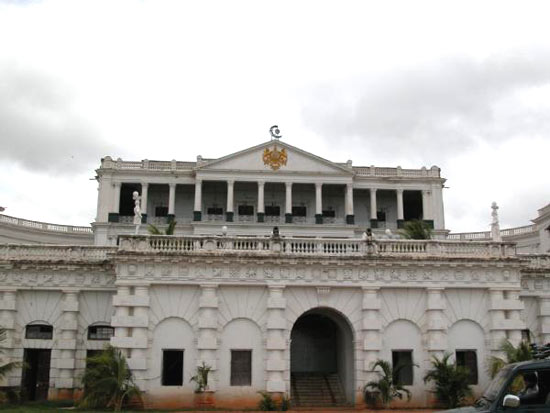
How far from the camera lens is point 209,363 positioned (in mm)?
26750

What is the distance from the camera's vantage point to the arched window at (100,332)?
98.6 ft

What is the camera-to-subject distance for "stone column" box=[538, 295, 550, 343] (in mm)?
30641

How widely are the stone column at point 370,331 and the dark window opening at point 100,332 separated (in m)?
12.5

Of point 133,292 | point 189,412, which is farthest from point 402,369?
point 133,292

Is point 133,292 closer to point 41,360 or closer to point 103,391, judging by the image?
point 103,391

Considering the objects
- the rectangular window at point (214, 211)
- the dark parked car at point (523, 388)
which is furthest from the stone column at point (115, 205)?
the dark parked car at point (523, 388)

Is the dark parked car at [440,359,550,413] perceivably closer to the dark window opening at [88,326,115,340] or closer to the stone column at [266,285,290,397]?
the stone column at [266,285,290,397]

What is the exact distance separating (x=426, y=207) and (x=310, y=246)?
122 ft

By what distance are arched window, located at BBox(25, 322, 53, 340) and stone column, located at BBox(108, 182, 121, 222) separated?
30.8 m

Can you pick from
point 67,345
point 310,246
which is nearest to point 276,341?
point 310,246

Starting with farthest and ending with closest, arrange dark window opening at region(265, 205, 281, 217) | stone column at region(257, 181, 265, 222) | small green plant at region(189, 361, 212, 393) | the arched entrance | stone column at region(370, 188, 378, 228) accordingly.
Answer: dark window opening at region(265, 205, 281, 217), stone column at region(370, 188, 378, 228), stone column at region(257, 181, 265, 222), the arched entrance, small green plant at region(189, 361, 212, 393)

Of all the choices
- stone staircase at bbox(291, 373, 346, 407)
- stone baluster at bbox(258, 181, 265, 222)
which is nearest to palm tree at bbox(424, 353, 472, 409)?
stone staircase at bbox(291, 373, 346, 407)

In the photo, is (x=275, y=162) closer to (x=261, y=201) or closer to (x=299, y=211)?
(x=261, y=201)

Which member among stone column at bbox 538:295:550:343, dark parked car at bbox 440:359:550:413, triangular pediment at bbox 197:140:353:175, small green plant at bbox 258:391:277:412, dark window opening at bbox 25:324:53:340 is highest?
triangular pediment at bbox 197:140:353:175
